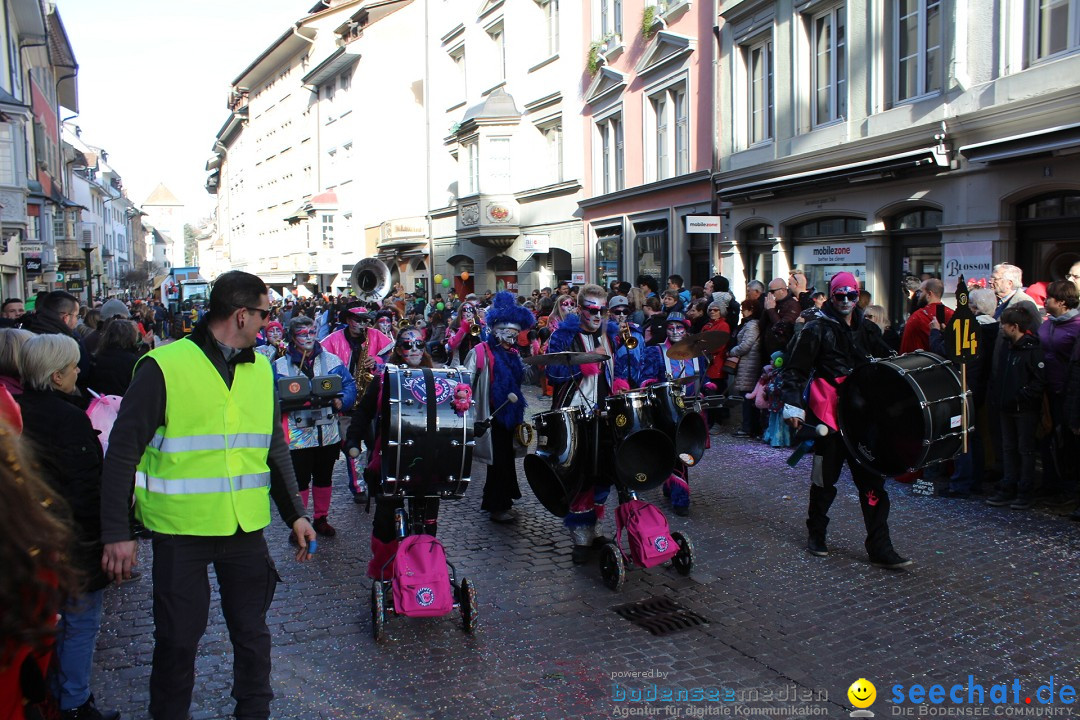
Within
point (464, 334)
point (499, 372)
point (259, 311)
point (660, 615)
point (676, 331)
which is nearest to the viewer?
point (259, 311)

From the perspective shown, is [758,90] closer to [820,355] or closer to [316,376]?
[820,355]

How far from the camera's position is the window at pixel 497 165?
2841cm

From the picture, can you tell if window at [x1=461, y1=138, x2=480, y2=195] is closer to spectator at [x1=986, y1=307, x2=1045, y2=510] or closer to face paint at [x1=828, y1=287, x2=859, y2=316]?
spectator at [x1=986, y1=307, x2=1045, y2=510]

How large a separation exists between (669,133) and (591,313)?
573 inches

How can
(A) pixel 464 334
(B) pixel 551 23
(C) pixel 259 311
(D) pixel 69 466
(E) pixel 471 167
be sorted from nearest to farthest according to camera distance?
(C) pixel 259 311 < (D) pixel 69 466 < (A) pixel 464 334 < (B) pixel 551 23 < (E) pixel 471 167

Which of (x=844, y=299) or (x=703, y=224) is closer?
(x=844, y=299)

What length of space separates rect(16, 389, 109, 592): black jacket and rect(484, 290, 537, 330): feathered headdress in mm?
3607

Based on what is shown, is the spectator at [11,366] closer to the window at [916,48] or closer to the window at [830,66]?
the window at [916,48]

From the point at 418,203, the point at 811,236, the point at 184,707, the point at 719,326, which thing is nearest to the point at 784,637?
the point at 184,707

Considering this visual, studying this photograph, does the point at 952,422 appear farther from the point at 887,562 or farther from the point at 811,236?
the point at 811,236

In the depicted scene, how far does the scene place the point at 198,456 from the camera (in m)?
3.52

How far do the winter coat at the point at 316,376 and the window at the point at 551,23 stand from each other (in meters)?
19.9

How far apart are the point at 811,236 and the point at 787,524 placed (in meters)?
9.76

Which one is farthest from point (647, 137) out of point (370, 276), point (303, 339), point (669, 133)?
point (303, 339)
